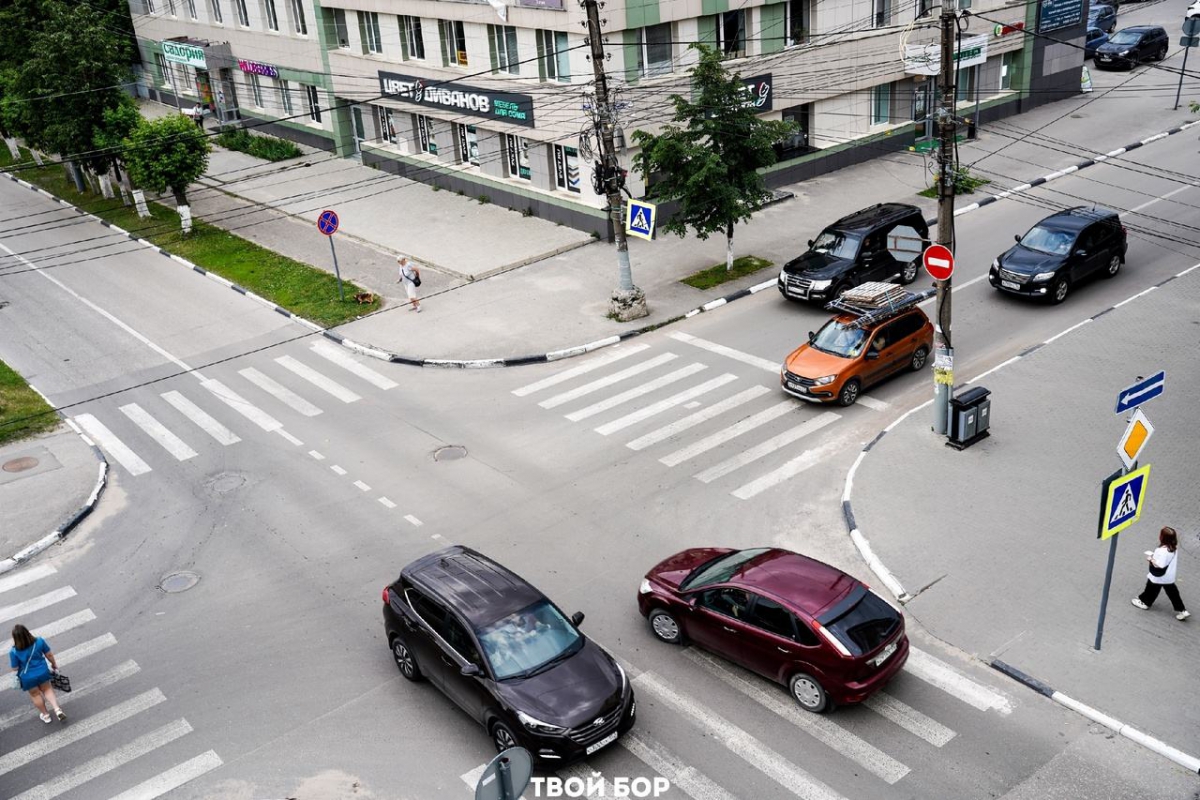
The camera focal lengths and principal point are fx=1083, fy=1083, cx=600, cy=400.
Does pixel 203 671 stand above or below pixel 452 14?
below

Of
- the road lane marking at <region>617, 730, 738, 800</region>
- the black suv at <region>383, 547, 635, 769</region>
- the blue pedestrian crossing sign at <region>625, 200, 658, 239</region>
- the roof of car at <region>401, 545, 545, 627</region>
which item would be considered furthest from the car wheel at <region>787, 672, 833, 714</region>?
the blue pedestrian crossing sign at <region>625, 200, 658, 239</region>

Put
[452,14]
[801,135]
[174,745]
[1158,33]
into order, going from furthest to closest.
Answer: [1158,33] → [801,135] → [452,14] → [174,745]

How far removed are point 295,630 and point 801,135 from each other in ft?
93.1

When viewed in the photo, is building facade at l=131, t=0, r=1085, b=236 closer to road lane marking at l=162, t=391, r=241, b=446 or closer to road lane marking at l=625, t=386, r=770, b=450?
road lane marking at l=625, t=386, r=770, b=450

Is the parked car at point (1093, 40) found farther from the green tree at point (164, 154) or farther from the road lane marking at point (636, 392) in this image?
the green tree at point (164, 154)

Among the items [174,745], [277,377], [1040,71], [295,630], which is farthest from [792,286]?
[1040,71]

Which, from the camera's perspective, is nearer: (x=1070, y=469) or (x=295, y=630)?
(x=295, y=630)

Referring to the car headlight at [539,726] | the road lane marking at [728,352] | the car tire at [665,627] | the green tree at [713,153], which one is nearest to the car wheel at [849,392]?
the road lane marking at [728,352]

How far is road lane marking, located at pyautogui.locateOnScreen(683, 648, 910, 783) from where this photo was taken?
1256cm

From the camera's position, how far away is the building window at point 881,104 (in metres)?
40.0

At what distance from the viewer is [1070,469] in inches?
739

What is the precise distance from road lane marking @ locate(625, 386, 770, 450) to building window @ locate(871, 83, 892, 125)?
21.2m

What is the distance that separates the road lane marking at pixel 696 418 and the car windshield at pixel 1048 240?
892 cm

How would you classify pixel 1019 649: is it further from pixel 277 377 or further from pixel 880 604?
pixel 277 377
